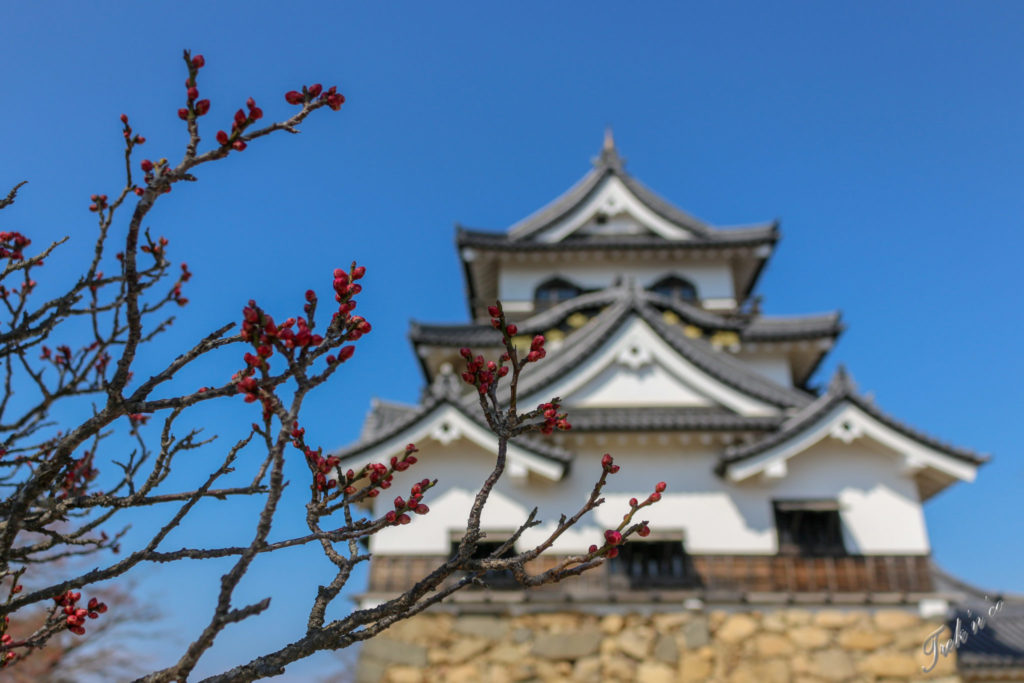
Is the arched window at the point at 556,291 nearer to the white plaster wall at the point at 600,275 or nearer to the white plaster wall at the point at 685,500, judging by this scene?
the white plaster wall at the point at 600,275

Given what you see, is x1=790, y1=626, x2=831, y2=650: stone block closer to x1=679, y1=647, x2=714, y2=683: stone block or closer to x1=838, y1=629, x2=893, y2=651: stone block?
x1=838, y1=629, x2=893, y2=651: stone block

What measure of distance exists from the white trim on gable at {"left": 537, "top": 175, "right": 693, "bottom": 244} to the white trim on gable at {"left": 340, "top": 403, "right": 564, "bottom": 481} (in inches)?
302

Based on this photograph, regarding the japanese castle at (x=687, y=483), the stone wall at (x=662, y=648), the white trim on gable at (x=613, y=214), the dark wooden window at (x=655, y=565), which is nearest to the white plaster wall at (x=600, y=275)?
the white trim on gable at (x=613, y=214)

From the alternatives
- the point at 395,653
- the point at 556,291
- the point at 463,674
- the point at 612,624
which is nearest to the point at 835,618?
the point at 612,624

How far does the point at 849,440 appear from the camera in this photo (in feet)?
33.5

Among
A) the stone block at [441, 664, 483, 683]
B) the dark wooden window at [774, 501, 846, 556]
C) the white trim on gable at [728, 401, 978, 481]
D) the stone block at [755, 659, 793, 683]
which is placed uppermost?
the white trim on gable at [728, 401, 978, 481]

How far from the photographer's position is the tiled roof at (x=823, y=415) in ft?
32.7

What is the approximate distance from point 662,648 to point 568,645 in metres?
1.20

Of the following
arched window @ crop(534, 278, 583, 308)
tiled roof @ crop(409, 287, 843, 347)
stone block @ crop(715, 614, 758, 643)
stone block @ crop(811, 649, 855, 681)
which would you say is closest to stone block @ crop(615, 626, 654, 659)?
stone block @ crop(715, 614, 758, 643)

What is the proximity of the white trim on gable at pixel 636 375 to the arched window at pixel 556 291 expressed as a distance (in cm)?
457

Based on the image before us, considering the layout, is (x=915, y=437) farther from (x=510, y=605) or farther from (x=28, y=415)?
(x=28, y=415)

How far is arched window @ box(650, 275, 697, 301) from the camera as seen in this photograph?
16484 mm

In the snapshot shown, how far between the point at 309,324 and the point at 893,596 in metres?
9.61

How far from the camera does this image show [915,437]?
10.0 m
